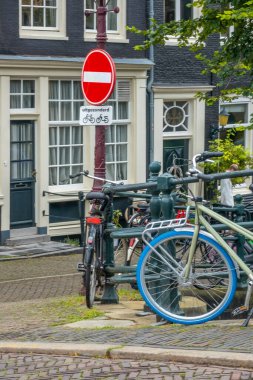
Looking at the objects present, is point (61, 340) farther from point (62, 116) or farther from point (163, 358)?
point (62, 116)

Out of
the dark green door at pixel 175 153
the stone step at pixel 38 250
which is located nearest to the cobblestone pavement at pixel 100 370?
the stone step at pixel 38 250

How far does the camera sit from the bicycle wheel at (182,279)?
8180 millimetres

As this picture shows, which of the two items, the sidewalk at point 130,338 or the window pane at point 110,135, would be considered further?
the window pane at point 110,135

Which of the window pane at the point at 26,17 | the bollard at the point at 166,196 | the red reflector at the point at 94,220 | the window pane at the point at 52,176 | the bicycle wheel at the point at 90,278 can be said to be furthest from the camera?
the window pane at the point at 52,176

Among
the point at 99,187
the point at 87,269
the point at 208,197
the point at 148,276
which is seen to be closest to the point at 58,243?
the point at 208,197

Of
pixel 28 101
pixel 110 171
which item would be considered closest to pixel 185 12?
pixel 110 171

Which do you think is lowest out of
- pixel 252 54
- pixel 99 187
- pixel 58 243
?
pixel 58 243

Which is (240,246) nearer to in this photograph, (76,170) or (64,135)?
(64,135)

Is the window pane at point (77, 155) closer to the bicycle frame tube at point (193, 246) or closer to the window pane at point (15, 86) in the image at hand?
the window pane at point (15, 86)

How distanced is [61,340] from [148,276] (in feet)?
2.68

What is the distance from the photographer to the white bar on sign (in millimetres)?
12391

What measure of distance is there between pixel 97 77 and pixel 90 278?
3.20m

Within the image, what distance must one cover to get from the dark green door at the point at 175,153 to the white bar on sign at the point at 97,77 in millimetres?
11600

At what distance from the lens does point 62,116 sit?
2155cm
